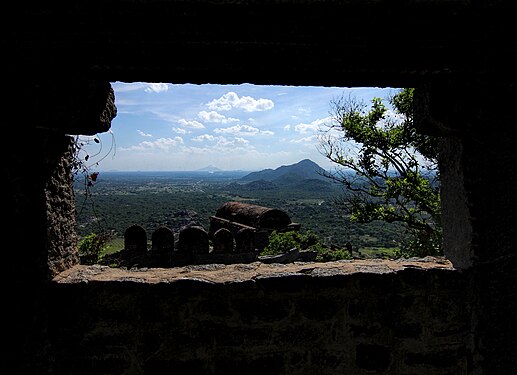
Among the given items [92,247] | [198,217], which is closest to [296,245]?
[198,217]

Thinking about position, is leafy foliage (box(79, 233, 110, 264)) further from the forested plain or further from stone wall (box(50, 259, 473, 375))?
stone wall (box(50, 259, 473, 375))

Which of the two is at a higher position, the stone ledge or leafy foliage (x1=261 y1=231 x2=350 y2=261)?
the stone ledge

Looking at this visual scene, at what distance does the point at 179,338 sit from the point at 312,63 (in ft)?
5.06

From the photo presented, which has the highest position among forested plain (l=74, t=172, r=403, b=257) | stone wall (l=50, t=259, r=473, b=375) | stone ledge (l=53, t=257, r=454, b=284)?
stone ledge (l=53, t=257, r=454, b=284)

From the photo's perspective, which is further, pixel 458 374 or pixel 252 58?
pixel 458 374

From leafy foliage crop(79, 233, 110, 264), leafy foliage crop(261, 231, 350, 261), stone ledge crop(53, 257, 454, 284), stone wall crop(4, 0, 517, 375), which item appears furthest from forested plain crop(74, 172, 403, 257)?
leafy foliage crop(261, 231, 350, 261)

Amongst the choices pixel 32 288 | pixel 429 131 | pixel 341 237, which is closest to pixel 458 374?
pixel 429 131

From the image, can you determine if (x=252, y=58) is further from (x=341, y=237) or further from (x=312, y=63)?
(x=341, y=237)

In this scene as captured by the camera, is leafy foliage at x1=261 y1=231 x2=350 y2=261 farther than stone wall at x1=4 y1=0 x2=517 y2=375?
Yes

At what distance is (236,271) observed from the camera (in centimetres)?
221

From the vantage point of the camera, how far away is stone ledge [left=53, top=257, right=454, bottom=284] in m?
2.05

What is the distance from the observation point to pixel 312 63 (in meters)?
1.81

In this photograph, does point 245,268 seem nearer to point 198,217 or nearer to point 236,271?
point 236,271

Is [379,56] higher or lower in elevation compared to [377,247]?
higher
